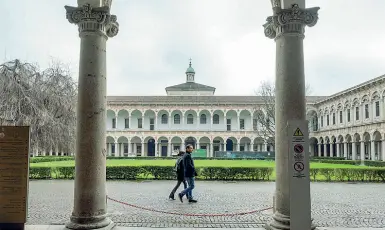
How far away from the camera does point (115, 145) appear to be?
183ft

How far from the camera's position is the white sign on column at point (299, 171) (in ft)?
15.3

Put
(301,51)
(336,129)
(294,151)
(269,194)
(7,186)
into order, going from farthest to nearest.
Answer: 1. (336,129)
2. (269,194)
3. (301,51)
4. (7,186)
5. (294,151)

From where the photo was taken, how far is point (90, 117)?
5875 mm

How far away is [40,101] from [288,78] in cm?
1849

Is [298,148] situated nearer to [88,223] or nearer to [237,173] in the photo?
[88,223]

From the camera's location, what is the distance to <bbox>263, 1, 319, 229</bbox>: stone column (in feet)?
19.4

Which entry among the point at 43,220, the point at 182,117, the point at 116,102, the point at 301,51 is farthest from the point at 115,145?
the point at 301,51

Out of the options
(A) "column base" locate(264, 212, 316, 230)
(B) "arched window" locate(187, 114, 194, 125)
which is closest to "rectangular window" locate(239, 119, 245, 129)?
(B) "arched window" locate(187, 114, 194, 125)

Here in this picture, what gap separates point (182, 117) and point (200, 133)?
376cm

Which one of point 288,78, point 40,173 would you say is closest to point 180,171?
point 288,78

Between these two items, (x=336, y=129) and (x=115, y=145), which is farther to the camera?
(x=115, y=145)

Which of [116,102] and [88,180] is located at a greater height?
[116,102]

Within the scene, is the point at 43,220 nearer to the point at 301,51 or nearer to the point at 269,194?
the point at 301,51

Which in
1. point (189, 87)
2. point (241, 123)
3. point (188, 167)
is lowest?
point (188, 167)
